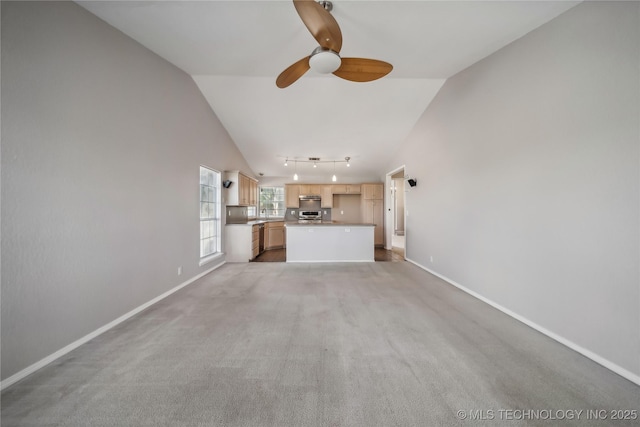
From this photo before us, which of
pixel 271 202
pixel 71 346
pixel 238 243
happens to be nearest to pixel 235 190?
pixel 238 243

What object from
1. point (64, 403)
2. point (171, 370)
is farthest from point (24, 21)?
point (171, 370)

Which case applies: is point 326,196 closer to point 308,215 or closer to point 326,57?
point 308,215

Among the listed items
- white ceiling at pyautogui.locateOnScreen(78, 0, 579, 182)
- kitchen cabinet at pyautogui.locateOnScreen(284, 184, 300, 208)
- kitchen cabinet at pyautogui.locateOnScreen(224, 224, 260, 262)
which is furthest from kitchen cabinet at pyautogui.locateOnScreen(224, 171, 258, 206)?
kitchen cabinet at pyautogui.locateOnScreen(284, 184, 300, 208)

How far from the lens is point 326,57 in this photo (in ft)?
6.15

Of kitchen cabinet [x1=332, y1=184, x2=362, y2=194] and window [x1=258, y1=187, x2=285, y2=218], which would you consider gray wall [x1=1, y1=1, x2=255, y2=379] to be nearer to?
window [x1=258, y1=187, x2=285, y2=218]

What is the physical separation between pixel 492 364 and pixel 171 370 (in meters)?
2.48

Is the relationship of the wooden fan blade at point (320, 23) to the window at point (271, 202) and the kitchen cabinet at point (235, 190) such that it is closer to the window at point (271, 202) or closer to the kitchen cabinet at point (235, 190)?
the kitchen cabinet at point (235, 190)

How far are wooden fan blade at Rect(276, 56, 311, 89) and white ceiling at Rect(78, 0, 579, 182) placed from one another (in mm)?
566

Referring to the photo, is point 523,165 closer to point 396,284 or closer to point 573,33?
point 573,33

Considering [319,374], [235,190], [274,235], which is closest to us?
[319,374]

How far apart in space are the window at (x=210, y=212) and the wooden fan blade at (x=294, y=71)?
8.74 feet

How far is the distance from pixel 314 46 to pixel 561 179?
3028 mm

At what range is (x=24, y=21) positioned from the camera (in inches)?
62.3

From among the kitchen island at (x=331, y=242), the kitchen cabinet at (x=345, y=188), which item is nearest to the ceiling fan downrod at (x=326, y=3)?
the kitchen island at (x=331, y=242)
